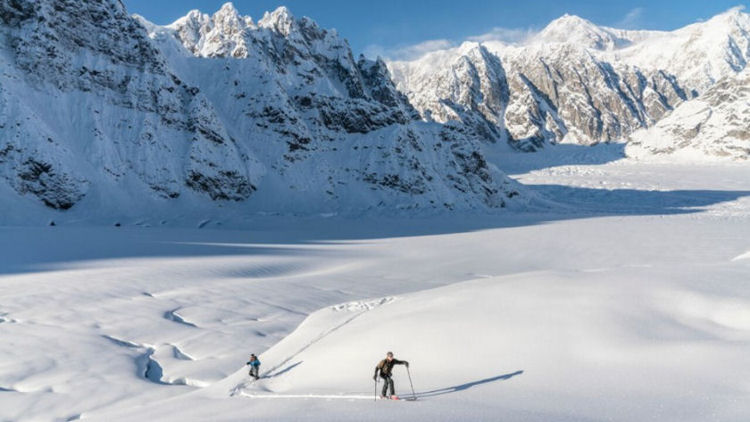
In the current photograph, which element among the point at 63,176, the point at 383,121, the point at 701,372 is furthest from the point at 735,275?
the point at 383,121

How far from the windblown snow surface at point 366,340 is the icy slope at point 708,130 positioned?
14352cm

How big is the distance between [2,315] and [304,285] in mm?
11100

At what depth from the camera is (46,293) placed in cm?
1733

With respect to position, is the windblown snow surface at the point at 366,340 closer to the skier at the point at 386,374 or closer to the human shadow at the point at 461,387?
the human shadow at the point at 461,387

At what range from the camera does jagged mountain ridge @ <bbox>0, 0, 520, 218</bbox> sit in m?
50.3

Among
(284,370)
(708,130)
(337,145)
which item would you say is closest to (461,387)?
(284,370)

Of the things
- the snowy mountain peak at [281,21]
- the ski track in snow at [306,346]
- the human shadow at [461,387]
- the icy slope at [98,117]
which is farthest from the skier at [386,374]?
the snowy mountain peak at [281,21]

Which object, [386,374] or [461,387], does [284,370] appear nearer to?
[386,374]

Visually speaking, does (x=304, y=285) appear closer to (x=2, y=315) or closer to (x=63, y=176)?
(x=2, y=315)

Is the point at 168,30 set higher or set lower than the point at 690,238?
higher

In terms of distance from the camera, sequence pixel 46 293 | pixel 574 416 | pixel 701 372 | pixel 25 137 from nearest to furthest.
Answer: pixel 574 416
pixel 701 372
pixel 46 293
pixel 25 137

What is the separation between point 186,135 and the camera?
61.2 metres

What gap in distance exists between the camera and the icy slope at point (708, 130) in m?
138

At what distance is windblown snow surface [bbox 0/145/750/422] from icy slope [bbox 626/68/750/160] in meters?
144
